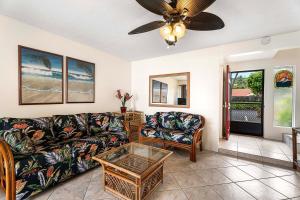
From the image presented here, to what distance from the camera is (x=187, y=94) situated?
365 centimetres

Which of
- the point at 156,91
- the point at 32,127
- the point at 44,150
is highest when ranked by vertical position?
the point at 156,91

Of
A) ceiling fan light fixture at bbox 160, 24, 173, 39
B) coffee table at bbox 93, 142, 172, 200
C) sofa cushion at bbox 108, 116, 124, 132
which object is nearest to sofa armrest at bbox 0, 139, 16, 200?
coffee table at bbox 93, 142, 172, 200

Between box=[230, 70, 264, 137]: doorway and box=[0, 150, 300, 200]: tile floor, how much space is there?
1959mm

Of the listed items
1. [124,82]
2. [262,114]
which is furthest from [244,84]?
[124,82]

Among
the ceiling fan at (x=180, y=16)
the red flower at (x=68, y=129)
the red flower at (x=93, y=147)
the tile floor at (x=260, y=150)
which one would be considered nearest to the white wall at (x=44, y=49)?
→ the red flower at (x=68, y=129)

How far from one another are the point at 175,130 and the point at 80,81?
2373 mm

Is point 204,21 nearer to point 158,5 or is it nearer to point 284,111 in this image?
point 158,5

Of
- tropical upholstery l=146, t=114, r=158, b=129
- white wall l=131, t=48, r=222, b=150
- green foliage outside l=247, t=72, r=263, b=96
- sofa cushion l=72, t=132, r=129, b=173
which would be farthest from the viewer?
green foliage outside l=247, t=72, r=263, b=96

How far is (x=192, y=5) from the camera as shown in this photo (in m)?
1.32

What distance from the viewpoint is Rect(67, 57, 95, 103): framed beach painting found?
2.99m

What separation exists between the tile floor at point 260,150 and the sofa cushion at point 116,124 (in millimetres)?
2237

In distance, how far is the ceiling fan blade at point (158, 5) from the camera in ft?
4.44

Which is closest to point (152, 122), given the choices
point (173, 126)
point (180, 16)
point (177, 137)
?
point (173, 126)

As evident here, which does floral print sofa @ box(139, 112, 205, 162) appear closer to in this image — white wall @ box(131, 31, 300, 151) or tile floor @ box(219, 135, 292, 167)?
white wall @ box(131, 31, 300, 151)
